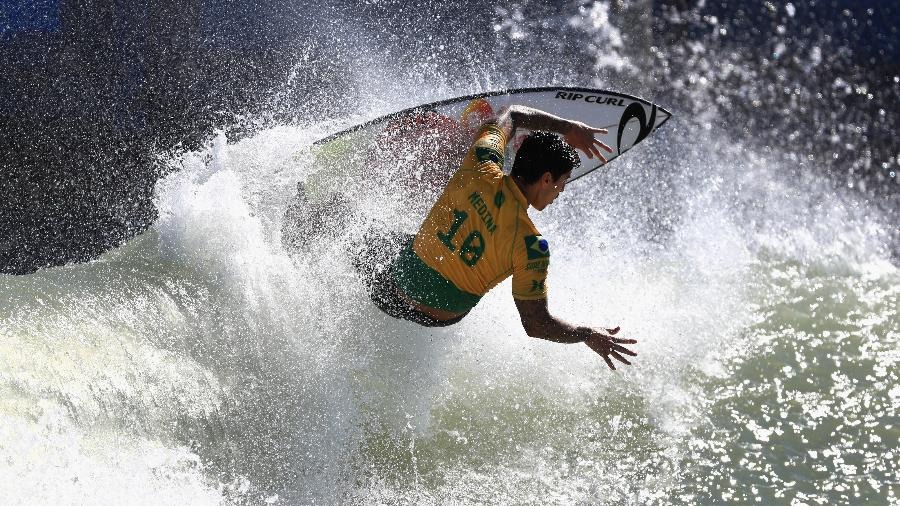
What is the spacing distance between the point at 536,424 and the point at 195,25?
5446mm

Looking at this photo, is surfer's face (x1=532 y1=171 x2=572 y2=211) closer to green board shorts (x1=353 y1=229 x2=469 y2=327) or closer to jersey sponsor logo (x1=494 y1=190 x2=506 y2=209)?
jersey sponsor logo (x1=494 y1=190 x2=506 y2=209)

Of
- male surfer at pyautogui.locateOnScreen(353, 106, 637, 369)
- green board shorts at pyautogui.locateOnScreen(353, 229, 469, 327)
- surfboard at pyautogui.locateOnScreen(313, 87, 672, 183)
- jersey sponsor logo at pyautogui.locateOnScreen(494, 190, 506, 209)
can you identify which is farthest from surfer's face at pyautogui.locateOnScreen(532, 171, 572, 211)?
surfboard at pyautogui.locateOnScreen(313, 87, 672, 183)

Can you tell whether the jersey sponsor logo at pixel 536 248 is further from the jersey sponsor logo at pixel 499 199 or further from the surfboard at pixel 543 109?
the surfboard at pixel 543 109

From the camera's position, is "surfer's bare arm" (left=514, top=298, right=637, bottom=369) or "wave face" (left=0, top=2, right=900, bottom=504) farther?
"wave face" (left=0, top=2, right=900, bottom=504)

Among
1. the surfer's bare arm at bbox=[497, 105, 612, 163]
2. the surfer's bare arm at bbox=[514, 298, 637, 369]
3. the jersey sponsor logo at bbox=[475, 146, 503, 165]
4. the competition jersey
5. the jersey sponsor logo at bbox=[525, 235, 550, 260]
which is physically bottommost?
the surfer's bare arm at bbox=[514, 298, 637, 369]

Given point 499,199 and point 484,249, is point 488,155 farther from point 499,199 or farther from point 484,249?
point 484,249

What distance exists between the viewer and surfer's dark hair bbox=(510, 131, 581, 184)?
149 inches

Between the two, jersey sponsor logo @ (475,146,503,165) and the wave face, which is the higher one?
jersey sponsor logo @ (475,146,503,165)

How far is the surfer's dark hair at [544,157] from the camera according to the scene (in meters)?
3.77

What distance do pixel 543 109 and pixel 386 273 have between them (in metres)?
1.56

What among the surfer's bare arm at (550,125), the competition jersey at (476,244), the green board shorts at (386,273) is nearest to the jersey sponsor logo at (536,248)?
the competition jersey at (476,244)

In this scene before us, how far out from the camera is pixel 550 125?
472cm

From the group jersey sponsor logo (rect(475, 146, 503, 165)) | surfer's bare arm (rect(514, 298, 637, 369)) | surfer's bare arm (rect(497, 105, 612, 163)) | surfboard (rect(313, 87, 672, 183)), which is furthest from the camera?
surfboard (rect(313, 87, 672, 183))

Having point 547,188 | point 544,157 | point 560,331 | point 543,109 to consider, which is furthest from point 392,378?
point 543,109
